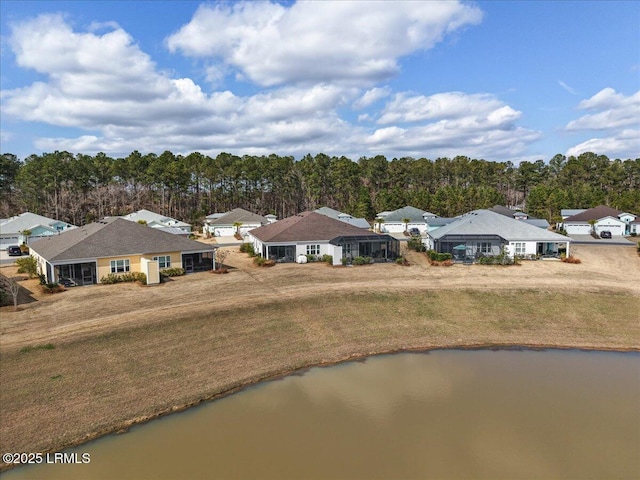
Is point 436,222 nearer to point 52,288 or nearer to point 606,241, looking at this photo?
point 606,241

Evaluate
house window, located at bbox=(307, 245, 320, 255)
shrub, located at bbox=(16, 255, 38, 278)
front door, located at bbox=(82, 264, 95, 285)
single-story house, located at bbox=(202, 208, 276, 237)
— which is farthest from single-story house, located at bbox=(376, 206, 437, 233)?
shrub, located at bbox=(16, 255, 38, 278)

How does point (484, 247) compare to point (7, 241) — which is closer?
point (484, 247)

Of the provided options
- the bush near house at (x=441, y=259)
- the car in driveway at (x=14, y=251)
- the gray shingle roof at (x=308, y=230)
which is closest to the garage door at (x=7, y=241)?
the car in driveway at (x=14, y=251)

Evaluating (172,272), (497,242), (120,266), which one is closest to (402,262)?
(497,242)

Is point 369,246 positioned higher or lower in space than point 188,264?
higher

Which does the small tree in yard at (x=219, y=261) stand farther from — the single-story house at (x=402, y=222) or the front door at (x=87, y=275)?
the single-story house at (x=402, y=222)

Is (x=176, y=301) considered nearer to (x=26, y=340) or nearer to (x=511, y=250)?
(x=26, y=340)

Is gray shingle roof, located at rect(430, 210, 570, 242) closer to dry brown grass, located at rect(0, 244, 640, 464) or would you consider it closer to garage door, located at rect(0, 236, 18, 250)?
dry brown grass, located at rect(0, 244, 640, 464)
